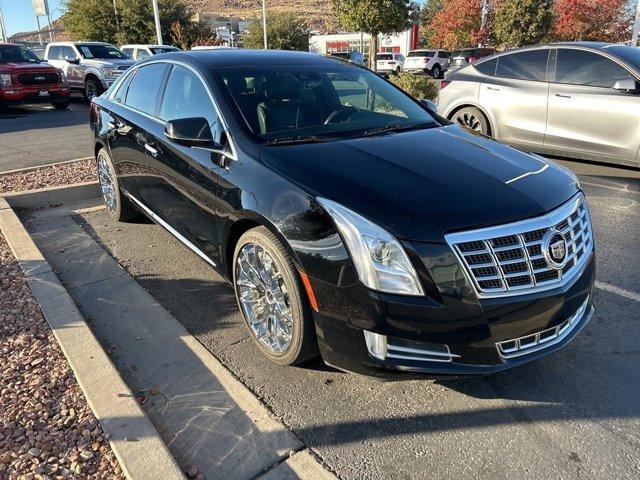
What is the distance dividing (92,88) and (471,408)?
17.3 metres

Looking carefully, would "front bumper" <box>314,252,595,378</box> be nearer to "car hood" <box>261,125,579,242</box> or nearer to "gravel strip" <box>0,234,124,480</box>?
"car hood" <box>261,125,579,242</box>

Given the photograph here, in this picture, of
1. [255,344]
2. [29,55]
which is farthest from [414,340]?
[29,55]

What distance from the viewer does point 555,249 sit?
254cm

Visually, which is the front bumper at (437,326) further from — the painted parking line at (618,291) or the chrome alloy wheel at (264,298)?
the painted parking line at (618,291)

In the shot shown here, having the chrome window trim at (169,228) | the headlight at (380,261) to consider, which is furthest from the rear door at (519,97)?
the headlight at (380,261)

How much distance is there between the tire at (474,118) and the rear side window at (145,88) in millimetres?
Answer: 4781

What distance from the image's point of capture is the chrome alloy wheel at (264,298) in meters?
2.91

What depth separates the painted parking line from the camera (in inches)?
150

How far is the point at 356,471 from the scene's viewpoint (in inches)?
92.0

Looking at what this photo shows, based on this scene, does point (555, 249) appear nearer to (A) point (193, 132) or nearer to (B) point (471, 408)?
(B) point (471, 408)

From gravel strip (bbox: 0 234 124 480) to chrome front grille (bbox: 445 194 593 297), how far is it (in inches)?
→ 68.8

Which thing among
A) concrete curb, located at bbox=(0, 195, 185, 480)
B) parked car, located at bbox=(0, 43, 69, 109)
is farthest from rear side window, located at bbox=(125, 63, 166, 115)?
parked car, located at bbox=(0, 43, 69, 109)

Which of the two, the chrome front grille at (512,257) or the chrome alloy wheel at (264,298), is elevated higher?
the chrome front grille at (512,257)

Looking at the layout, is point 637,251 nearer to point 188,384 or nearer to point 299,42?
point 188,384
